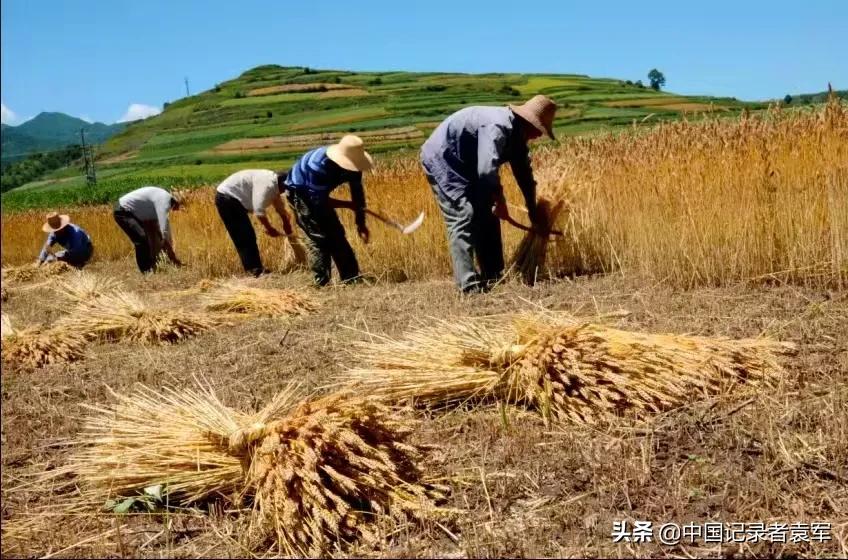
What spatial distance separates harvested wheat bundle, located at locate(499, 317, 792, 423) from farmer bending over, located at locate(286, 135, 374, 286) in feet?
12.7

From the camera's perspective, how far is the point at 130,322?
488 cm

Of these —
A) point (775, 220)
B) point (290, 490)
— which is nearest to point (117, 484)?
point (290, 490)

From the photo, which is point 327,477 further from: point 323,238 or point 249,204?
point 249,204

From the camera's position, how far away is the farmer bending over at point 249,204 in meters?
7.47

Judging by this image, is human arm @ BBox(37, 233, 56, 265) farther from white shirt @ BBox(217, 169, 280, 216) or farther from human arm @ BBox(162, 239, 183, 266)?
white shirt @ BBox(217, 169, 280, 216)

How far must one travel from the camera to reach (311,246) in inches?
277

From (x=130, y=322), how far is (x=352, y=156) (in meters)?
2.51

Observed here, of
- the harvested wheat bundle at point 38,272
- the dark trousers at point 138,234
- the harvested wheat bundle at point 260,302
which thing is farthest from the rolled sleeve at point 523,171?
the harvested wheat bundle at point 38,272

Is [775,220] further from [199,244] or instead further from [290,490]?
[199,244]

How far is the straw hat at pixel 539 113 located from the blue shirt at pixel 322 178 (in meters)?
1.92

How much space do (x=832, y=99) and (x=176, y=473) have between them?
4918mm

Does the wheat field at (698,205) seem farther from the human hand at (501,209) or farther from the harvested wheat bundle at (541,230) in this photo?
the human hand at (501,209)

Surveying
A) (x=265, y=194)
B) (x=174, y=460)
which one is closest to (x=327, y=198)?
(x=265, y=194)

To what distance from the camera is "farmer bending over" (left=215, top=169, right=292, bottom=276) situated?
7473 mm
